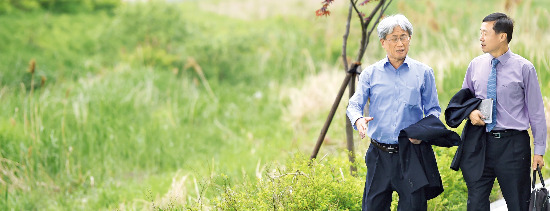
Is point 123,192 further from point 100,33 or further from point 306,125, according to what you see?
point 100,33

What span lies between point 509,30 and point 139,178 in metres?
5.20

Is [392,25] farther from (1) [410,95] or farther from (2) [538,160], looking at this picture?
(2) [538,160]

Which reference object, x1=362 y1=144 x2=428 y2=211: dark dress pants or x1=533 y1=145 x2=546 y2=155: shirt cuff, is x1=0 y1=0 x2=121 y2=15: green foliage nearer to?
x1=362 y1=144 x2=428 y2=211: dark dress pants

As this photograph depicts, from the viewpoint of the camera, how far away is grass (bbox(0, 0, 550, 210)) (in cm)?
687

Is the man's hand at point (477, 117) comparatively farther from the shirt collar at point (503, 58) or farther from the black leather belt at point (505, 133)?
the shirt collar at point (503, 58)

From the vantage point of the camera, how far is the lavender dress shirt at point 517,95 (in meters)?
3.57

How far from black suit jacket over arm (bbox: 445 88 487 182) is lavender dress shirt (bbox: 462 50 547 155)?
0.09m

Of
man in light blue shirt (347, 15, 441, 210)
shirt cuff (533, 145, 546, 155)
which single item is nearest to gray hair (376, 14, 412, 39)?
man in light blue shirt (347, 15, 441, 210)

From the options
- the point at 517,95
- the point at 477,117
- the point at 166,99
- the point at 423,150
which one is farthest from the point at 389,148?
the point at 166,99

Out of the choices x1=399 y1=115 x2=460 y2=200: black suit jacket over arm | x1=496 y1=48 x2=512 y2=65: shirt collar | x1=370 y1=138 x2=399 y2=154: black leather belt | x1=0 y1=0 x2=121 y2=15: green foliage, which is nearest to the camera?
x1=399 y1=115 x2=460 y2=200: black suit jacket over arm

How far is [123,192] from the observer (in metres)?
6.70

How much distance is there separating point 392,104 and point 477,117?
53 centimetres

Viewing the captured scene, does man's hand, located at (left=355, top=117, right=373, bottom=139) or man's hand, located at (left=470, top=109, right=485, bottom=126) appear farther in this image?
man's hand, located at (left=470, top=109, right=485, bottom=126)

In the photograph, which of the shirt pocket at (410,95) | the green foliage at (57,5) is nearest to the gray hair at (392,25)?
the shirt pocket at (410,95)
